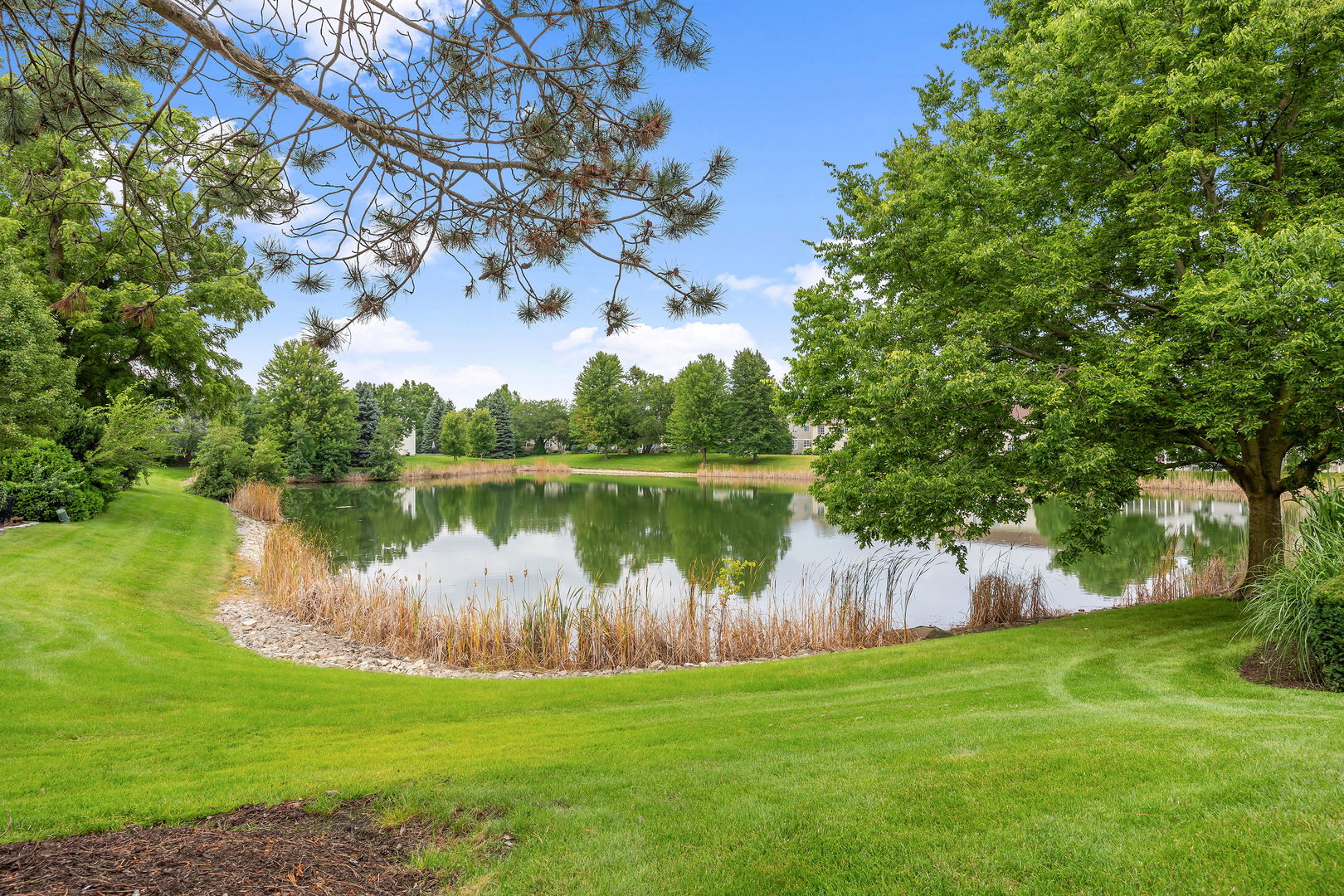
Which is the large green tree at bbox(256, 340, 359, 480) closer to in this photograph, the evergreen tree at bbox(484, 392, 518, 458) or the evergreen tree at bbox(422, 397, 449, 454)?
the evergreen tree at bbox(484, 392, 518, 458)

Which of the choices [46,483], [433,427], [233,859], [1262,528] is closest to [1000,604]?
[1262,528]

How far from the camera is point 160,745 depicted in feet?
17.0

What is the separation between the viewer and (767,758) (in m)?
4.59

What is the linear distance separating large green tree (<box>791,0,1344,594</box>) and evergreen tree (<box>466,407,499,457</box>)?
63.8 metres

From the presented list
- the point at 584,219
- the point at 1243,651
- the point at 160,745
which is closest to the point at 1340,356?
the point at 1243,651

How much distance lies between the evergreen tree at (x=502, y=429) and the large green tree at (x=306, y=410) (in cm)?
2698

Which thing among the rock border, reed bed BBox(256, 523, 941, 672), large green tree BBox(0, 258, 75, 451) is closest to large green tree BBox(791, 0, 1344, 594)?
reed bed BBox(256, 523, 941, 672)

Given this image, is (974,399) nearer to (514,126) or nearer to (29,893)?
(514,126)

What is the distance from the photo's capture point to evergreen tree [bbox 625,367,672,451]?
73.9 meters

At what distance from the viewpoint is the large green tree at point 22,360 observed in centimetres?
884

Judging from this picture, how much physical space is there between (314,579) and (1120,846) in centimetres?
1281

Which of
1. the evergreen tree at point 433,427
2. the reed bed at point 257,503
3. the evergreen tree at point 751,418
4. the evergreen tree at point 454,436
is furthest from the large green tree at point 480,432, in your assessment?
the reed bed at point 257,503

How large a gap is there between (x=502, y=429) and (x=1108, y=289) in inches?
2803

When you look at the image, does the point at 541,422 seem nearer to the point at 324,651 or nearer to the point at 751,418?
the point at 751,418
